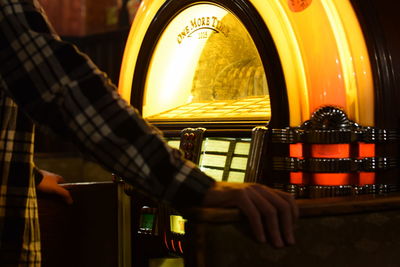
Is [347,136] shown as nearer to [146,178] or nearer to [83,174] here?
[146,178]

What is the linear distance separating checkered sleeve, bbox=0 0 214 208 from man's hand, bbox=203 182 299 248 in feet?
0.12

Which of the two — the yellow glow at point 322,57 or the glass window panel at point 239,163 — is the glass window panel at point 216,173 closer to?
the glass window panel at point 239,163

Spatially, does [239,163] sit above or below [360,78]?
below

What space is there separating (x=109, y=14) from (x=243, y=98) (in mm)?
6207

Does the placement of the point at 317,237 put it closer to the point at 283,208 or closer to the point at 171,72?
the point at 283,208

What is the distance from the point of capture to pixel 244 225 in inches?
43.3

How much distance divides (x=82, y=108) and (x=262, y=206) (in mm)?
367

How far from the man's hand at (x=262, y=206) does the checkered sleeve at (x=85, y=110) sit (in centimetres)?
4

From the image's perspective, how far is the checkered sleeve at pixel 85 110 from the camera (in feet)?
3.47

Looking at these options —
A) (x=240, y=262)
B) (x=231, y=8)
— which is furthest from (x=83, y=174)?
(x=240, y=262)

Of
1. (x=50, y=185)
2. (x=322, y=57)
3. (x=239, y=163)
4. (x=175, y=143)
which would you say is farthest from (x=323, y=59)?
(x=50, y=185)

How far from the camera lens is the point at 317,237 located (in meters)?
1.19

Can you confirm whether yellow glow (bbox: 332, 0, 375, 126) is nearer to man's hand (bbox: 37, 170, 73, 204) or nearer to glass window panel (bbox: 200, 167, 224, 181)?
glass window panel (bbox: 200, 167, 224, 181)

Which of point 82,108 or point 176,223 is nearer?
point 82,108
